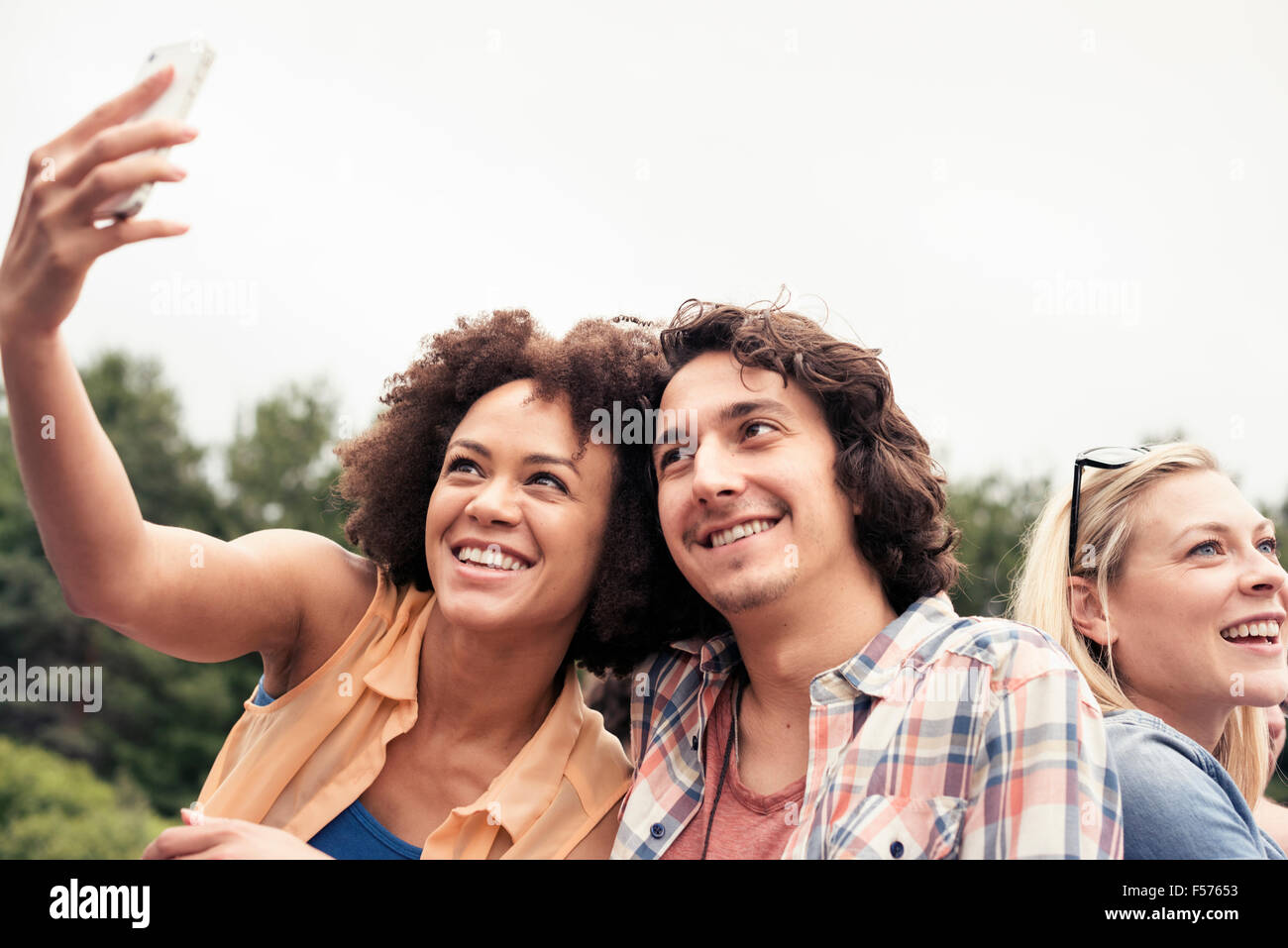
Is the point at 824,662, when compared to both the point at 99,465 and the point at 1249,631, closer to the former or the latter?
the point at 1249,631

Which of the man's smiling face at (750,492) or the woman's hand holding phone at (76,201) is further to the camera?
the man's smiling face at (750,492)

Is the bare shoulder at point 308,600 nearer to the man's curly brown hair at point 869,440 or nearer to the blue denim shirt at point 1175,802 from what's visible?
the man's curly brown hair at point 869,440

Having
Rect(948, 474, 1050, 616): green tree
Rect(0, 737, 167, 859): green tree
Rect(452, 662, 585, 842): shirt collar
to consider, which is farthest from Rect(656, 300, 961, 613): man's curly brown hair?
Rect(948, 474, 1050, 616): green tree

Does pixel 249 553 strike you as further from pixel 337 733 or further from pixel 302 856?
pixel 302 856

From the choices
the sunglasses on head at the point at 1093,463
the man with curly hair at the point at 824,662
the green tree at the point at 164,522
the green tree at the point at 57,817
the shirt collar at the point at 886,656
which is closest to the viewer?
the man with curly hair at the point at 824,662

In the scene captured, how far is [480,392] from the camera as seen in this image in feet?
13.7

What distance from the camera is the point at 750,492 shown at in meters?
3.70

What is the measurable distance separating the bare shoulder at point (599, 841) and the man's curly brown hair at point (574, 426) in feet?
2.35

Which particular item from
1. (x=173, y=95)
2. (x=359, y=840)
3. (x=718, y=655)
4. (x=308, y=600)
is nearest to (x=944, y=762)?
(x=718, y=655)

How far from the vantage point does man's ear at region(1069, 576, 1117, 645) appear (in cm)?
404

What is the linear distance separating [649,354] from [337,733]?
191 cm

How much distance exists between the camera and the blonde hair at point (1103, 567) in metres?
4.05

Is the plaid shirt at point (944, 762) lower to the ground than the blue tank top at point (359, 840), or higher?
higher

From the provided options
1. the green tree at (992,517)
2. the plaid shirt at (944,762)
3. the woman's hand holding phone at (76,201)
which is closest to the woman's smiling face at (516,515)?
the plaid shirt at (944,762)
